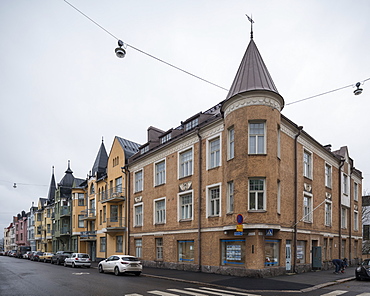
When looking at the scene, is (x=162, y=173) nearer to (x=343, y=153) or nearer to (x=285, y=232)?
(x=285, y=232)

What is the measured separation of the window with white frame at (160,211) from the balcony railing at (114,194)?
5841 millimetres

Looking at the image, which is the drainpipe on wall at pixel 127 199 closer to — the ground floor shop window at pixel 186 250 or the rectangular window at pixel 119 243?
the rectangular window at pixel 119 243

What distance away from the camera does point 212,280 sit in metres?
17.6

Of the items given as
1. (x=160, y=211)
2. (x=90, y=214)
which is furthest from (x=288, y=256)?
(x=90, y=214)

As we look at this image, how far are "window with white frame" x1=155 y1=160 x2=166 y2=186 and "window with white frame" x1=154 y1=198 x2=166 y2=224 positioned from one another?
4.82 feet

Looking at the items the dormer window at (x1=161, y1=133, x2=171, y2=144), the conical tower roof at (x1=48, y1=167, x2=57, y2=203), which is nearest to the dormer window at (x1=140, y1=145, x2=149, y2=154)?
the dormer window at (x1=161, y1=133, x2=171, y2=144)

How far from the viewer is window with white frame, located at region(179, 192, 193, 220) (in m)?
24.1

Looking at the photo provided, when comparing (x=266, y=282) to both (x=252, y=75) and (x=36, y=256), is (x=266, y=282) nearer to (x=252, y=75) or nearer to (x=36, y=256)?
(x=252, y=75)

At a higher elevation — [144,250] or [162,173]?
[162,173]

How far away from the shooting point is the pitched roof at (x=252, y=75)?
19.8 m

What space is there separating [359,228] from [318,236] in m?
13.0

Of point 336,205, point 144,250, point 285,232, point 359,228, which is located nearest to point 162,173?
point 144,250

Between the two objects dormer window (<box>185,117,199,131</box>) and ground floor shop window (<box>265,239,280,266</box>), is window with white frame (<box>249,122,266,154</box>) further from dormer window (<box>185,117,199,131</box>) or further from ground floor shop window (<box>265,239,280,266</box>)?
dormer window (<box>185,117,199,131</box>)

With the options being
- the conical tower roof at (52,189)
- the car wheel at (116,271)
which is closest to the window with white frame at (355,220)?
the car wheel at (116,271)
